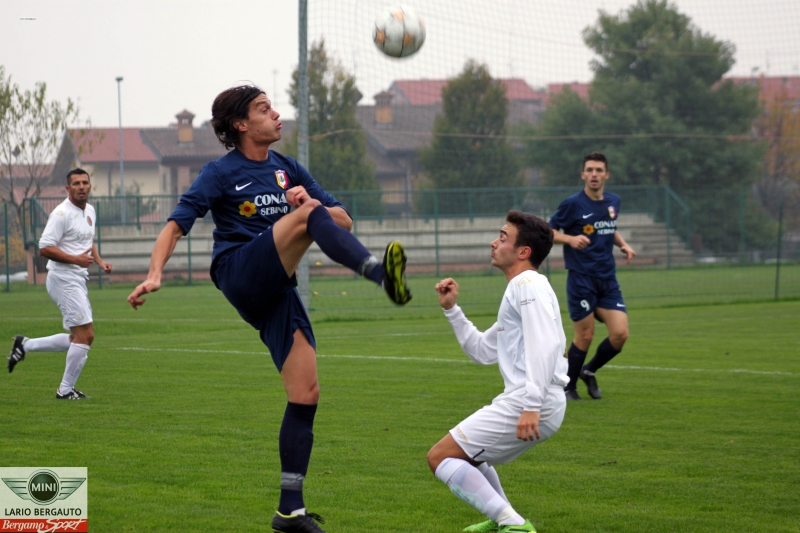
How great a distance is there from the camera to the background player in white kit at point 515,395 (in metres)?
4.23

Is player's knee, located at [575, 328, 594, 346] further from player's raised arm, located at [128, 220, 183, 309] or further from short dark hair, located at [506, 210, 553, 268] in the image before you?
player's raised arm, located at [128, 220, 183, 309]

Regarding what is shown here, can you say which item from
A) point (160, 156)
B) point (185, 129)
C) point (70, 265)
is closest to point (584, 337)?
point (70, 265)

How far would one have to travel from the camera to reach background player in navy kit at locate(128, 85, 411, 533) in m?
4.41

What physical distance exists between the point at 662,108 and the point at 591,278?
34.8 m

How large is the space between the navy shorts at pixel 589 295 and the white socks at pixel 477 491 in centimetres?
492

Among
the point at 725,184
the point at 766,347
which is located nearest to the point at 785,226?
the point at 725,184

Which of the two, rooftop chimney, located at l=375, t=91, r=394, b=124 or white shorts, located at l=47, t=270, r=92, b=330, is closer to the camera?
white shorts, located at l=47, t=270, r=92, b=330

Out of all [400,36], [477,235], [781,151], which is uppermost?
[400,36]

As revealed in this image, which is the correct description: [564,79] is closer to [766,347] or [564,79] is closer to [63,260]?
[766,347]

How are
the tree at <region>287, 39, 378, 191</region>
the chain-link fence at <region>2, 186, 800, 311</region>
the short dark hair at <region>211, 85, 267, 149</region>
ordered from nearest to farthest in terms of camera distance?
the short dark hair at <region>211, 85, 267, 149</region>
the tree at <region>287, 39, 378, 191</region>
the chain-link fence at <region>2, 186, 800, 311</region>

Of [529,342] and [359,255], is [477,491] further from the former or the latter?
[359,255]

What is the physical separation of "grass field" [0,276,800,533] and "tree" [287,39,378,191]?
1285cm

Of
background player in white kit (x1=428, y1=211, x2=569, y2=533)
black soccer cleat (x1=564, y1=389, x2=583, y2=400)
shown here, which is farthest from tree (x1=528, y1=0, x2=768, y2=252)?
background player in white kit (x1=428, y1=211, x2=569, y2=533)

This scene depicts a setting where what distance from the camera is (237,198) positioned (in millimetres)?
4758
